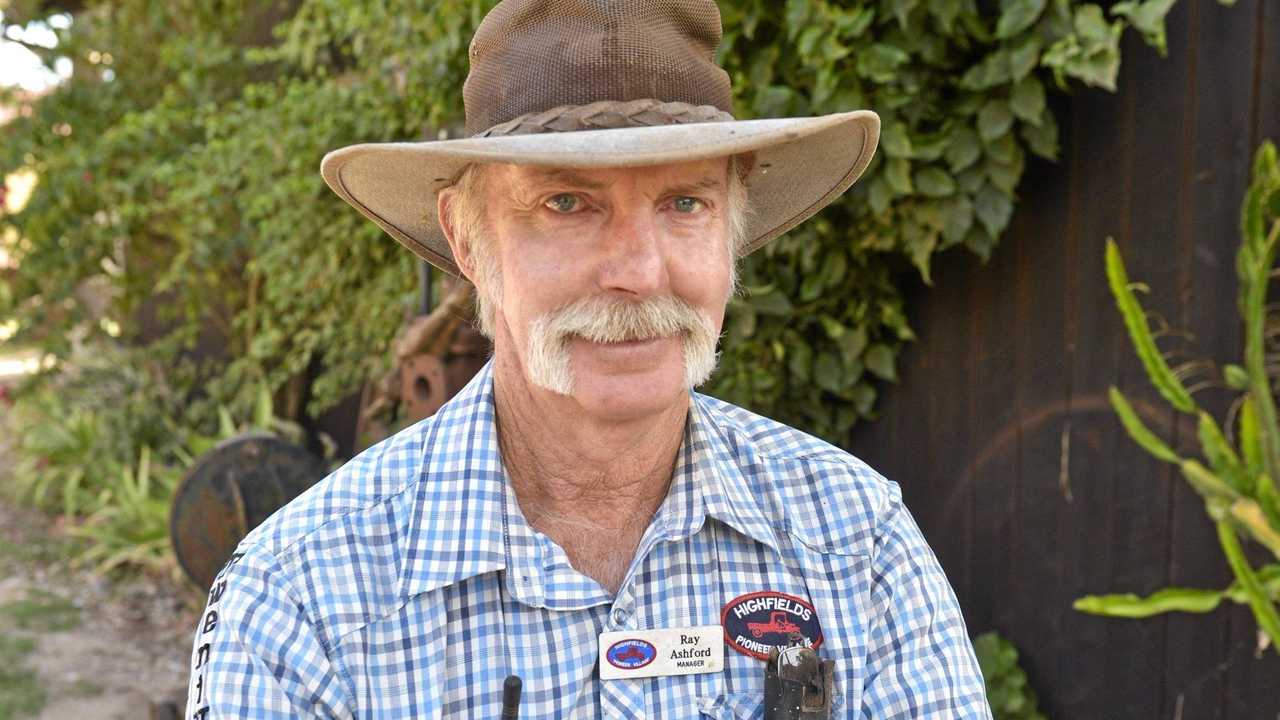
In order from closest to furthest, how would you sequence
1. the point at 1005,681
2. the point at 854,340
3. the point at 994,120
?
the point at 994,120
the point at 1005,681
the point at 854,340

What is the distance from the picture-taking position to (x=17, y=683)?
4828 mm

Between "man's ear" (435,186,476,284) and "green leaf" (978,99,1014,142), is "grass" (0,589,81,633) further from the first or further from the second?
"green leaf" (978,99,1014,142)

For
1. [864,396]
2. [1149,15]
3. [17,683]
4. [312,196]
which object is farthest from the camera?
[312,196]

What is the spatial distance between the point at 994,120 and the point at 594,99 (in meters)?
1.70

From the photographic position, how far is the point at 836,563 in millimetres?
1729

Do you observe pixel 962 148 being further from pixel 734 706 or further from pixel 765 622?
pixel 734 706

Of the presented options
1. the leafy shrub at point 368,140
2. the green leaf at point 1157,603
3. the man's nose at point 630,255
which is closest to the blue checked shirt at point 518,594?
the man's nose at point 630,255

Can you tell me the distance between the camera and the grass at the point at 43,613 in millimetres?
5500

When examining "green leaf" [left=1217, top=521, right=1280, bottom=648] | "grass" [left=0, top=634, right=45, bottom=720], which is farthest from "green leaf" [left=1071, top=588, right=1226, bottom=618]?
"grass" [left=0, top=634, right=45, bottom=720]

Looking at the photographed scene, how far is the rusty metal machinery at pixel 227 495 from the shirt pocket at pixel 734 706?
342 centimetres

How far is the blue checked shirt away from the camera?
4.97ft

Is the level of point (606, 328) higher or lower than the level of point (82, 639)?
higher

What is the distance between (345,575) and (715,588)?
1.76ft

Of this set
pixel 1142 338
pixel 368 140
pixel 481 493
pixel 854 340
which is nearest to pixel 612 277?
pixel 481 493
